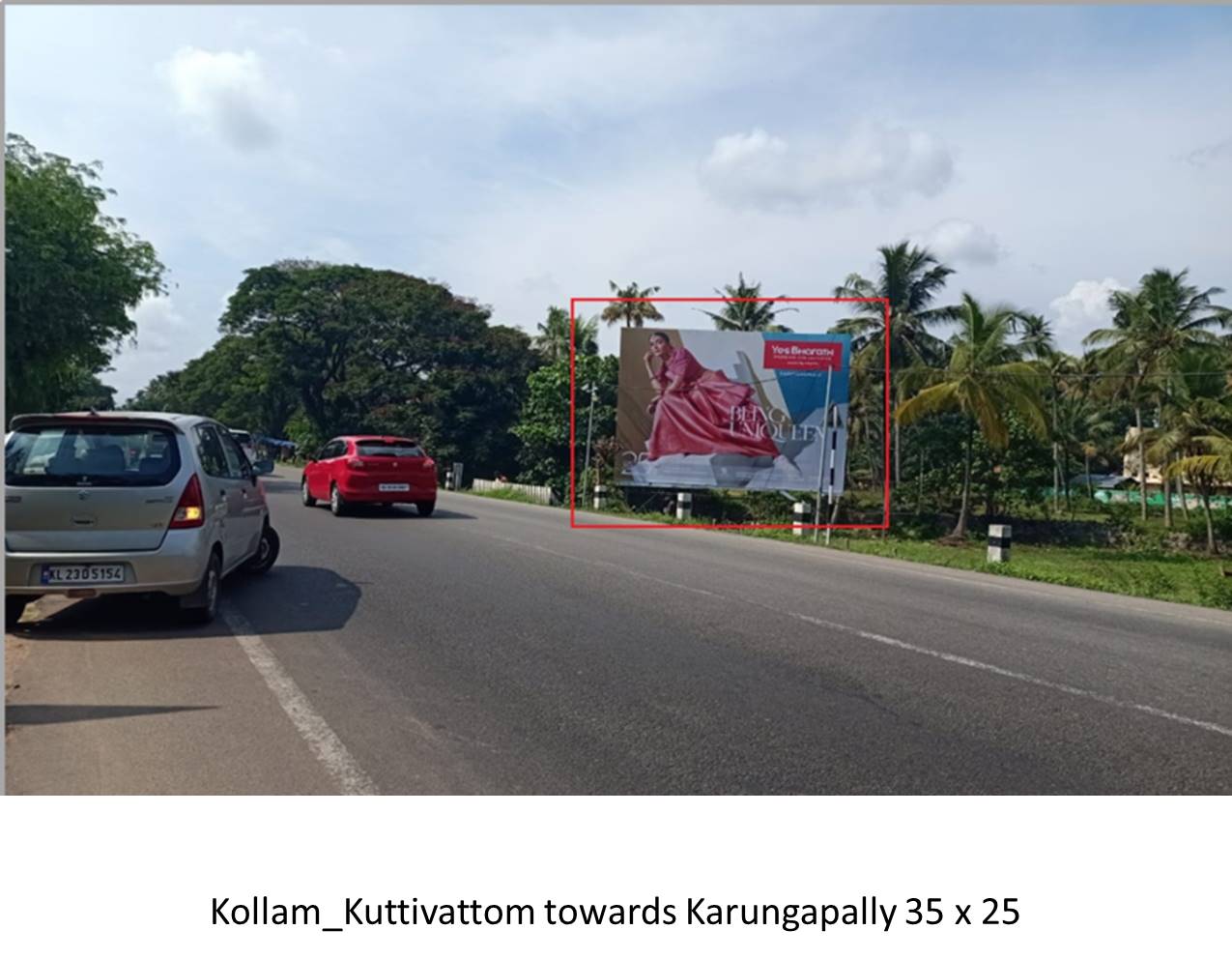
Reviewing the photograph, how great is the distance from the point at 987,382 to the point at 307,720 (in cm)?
2766

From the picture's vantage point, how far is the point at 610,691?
5.91 meters

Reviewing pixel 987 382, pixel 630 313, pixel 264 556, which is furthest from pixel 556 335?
pixel 264 556

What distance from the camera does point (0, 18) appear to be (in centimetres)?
590

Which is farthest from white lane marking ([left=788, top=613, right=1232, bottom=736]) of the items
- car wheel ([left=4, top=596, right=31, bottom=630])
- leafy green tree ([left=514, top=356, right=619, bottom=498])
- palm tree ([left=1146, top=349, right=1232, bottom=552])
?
palm tree ([left=1146, top=349, right=1232, bottom=552])

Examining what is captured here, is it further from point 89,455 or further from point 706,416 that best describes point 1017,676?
point 706,416

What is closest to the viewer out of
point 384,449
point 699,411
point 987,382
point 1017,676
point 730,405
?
point 1017,676

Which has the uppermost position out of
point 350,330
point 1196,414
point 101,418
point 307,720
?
point 350,330

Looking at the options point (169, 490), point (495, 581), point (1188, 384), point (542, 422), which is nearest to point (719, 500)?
point (542, 422)

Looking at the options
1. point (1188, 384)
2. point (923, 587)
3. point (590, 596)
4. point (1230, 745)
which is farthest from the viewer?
point (1188, 384)

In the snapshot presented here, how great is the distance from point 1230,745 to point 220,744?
5.24 m

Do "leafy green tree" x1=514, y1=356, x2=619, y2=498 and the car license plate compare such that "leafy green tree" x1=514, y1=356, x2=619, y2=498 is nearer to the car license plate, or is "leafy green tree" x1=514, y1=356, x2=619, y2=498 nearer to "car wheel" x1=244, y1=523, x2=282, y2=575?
"car wheel" x1=244, y1=523, x2=282, y2=575

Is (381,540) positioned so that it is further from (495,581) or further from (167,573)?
(167,573)

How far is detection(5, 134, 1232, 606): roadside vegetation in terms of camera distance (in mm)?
25750

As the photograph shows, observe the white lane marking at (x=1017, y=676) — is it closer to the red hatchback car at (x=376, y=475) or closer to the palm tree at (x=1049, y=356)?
the red hatchback car at (x=376, y=475)
